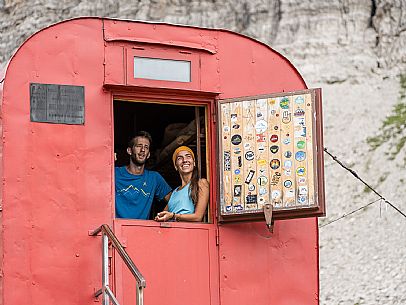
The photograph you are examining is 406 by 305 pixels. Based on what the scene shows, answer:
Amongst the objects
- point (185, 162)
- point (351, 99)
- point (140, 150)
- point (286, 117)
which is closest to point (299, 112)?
point (286, 117)

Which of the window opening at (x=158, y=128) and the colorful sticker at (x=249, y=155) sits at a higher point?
the window opening at (x=158, y=128)

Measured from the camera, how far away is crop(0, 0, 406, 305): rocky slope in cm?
2669

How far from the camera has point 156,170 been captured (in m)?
14.3

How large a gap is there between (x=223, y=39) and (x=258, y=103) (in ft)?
2.66

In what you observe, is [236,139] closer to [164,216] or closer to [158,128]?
[164,216]

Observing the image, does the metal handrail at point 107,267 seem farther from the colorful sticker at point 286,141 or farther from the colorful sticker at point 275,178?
the colorful sticker at point 286,141

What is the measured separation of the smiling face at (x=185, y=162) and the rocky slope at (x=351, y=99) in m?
13.5

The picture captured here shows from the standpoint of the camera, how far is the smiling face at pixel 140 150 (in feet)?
41.9

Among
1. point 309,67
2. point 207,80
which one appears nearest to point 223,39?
point 207,80

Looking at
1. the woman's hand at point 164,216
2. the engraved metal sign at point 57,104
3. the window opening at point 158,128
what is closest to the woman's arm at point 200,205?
the woman's hand at point 164,216

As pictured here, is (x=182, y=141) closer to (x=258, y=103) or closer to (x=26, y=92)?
(x=258, y=103)

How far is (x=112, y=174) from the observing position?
1230 cm

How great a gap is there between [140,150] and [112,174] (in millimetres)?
574

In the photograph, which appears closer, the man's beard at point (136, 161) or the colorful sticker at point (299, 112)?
the colorful sticker at point (299, 112)
